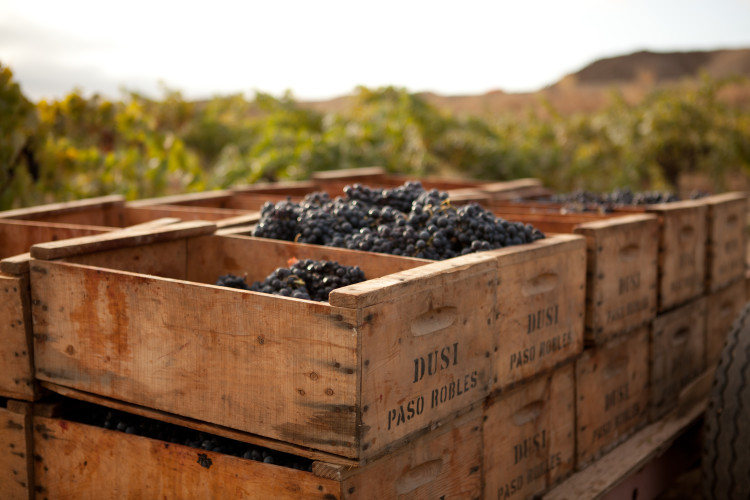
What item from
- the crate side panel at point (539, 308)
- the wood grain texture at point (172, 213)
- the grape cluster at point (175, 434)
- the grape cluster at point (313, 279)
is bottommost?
the grape cluster at point (175, 434)

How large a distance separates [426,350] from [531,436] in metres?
0.78

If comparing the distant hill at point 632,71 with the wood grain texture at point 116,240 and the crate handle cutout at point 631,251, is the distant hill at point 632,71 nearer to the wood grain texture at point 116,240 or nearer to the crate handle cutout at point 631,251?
the crate handle cutout at point 631,251

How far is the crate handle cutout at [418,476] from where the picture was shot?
1.91 meters

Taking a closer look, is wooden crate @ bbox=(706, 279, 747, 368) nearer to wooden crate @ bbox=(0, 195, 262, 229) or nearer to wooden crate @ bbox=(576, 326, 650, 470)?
wooden crate @ bbox=(576, 326, 650, 470)

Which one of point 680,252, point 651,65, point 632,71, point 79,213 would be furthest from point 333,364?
point 651,65

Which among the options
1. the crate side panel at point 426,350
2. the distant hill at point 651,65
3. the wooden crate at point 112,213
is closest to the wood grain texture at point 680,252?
the crate side panel at point 426,350

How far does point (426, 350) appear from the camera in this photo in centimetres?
187

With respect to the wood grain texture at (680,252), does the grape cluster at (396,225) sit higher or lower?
higher

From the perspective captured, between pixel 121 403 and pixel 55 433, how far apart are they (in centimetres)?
28

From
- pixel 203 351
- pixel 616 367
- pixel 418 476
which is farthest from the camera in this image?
pixel 616 367

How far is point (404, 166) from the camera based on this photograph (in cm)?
854

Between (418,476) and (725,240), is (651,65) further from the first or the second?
(418,476)

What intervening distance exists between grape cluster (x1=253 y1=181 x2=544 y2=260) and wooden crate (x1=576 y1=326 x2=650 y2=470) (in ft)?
1.98

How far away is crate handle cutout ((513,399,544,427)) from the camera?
239 centimetres
